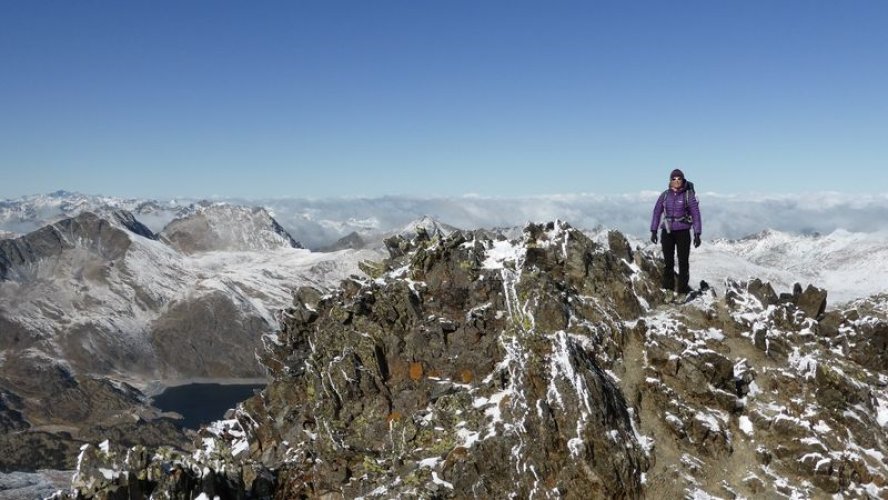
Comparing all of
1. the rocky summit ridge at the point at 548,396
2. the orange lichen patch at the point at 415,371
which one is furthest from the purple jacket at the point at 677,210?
the orange lichen patch at the point at 415,371

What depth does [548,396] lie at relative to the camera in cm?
4312

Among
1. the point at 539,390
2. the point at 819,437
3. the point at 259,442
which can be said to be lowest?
the point at 259,442

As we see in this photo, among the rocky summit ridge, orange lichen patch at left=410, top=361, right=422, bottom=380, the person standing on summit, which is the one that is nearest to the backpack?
the person standing on summit

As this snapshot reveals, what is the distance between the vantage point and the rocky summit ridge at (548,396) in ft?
135

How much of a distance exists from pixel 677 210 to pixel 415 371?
2265 centimetres

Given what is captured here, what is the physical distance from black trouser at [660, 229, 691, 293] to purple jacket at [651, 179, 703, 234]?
0.70 m

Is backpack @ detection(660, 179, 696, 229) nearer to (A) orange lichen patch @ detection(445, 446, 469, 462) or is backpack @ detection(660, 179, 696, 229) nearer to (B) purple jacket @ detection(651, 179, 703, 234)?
(B) purple jacket @ detection(651, 179, 703, 234)

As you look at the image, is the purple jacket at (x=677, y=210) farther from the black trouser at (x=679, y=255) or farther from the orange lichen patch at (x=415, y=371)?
the orange lichen patch at (x=415, y=371)

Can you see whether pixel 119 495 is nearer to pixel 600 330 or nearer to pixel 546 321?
pixel 546 321

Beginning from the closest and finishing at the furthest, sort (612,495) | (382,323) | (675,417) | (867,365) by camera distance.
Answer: (612,495) < (675,417) < (867,365) < (382,323)

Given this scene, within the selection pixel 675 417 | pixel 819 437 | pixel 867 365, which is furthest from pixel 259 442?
pixel 867 365

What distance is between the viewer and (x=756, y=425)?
43.4m

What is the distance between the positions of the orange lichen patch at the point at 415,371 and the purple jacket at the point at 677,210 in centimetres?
2020

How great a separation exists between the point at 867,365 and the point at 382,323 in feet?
120
